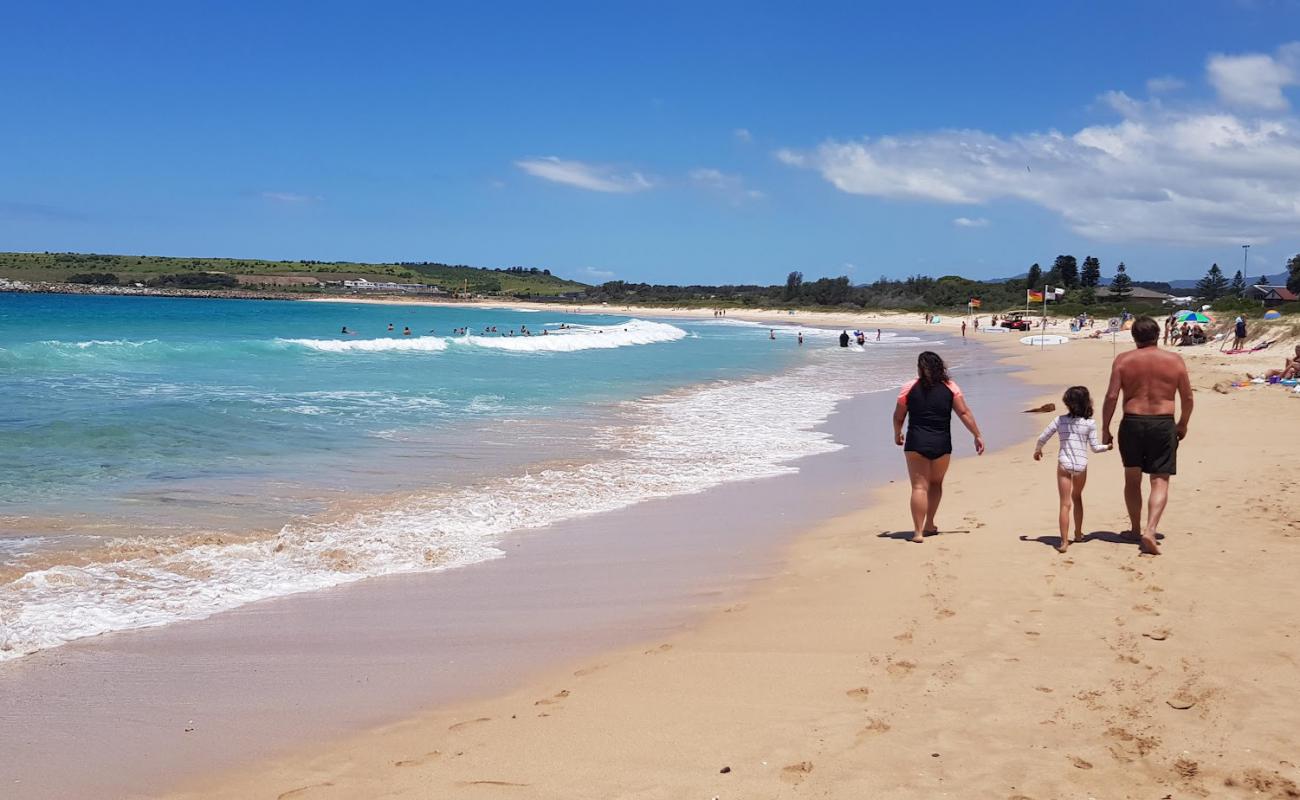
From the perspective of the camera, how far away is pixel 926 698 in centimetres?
421

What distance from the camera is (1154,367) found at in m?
6.69

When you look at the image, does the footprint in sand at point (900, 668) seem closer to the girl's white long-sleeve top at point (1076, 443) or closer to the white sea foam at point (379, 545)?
the girl's white long-sleeve top at point (1076, 443)

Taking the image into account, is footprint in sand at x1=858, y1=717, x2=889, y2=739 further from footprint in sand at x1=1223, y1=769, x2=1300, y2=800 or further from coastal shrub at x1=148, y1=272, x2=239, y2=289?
coastal shrub at x1=148, y1=272, x2=239, y2=289

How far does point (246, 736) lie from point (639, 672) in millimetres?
1932

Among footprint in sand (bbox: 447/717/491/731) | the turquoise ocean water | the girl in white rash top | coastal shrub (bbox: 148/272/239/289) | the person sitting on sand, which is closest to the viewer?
footprint in sand (bbox: 447/717/491/731)

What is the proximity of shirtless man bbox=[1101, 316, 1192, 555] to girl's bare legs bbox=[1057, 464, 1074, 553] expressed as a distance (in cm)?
40

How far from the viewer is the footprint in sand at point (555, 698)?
14.6 feet

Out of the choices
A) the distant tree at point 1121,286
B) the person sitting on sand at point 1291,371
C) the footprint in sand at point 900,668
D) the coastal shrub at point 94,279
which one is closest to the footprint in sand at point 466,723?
the footprint in sand at point 900,668

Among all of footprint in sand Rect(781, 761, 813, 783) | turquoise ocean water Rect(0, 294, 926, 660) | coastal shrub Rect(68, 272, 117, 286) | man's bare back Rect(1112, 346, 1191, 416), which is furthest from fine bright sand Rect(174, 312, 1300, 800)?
coastal shrub Rect(68, 272, 117, 286)

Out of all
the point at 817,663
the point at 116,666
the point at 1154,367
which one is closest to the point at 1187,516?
the point at 1154,367

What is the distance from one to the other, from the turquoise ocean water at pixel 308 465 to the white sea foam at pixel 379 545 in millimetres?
24

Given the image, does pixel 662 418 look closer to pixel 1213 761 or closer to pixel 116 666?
pixel 116 666

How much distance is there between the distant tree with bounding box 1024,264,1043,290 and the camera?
109 m

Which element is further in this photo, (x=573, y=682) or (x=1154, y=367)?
(x=1154, y=367)
